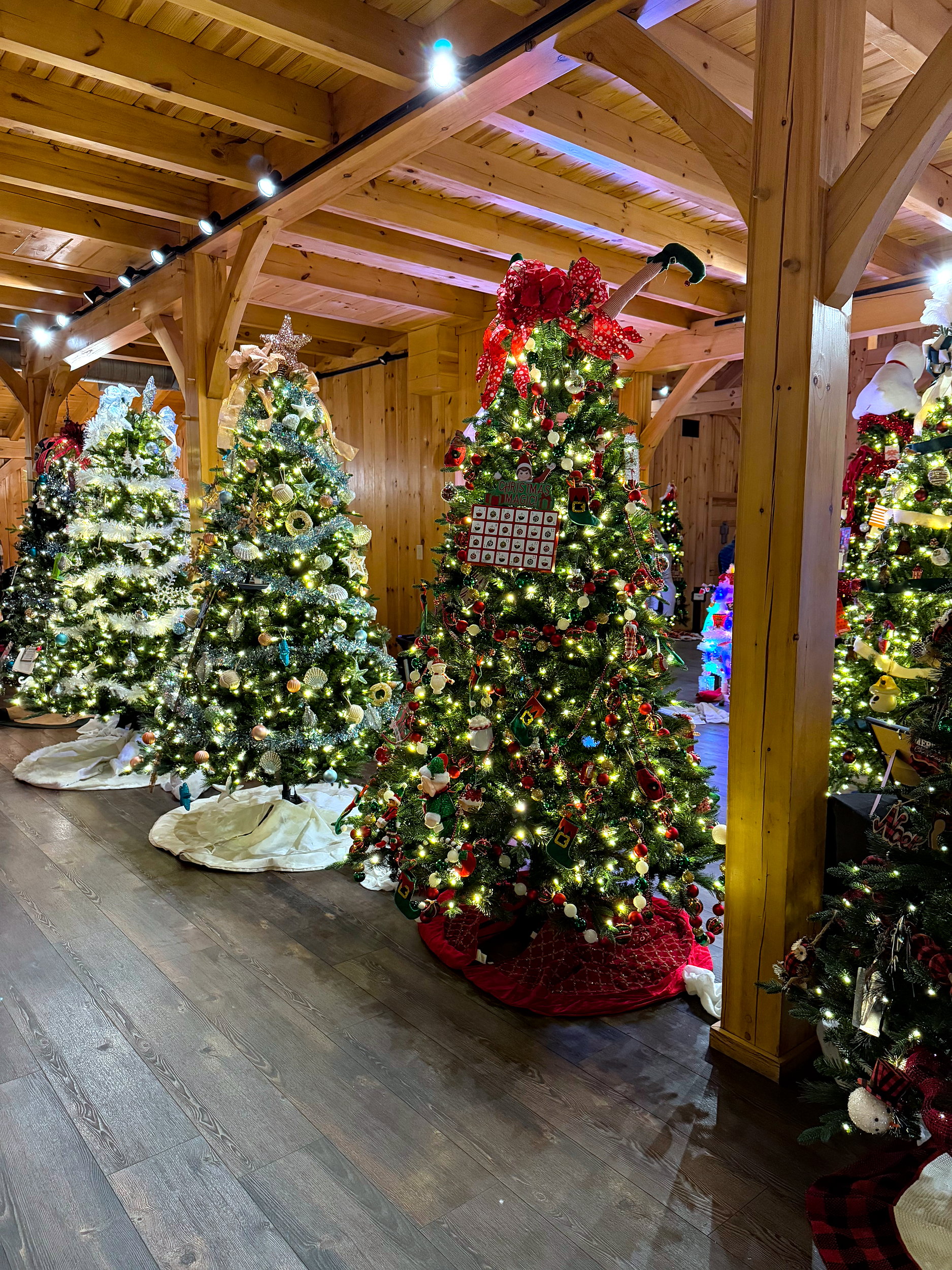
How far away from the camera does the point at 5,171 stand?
3.66 m

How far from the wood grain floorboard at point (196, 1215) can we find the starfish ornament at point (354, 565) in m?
2.31

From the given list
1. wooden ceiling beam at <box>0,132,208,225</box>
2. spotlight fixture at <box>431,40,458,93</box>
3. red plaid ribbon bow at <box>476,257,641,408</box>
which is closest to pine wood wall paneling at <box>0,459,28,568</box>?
wooden ceiling beam at <box>0,132,208,225</box>

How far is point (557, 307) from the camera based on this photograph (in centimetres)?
246

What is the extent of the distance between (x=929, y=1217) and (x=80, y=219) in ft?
17.1

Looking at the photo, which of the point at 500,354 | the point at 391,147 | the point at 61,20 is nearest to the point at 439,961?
the point at 500,354

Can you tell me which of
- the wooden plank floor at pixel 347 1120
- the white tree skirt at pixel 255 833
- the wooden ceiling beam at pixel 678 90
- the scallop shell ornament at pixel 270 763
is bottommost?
the wooden plank floor at pixel 347 1120

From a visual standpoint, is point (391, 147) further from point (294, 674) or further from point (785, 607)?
point (785, 607)

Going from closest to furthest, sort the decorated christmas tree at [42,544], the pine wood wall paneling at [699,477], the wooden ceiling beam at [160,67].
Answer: the wooden ceiling beam at [160,67] → the decorated christmas tree at [42,544] → the pine wood wall paneling at [699,477]

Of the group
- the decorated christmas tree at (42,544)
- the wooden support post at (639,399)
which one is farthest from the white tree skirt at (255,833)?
the wooden support post at (639,399)

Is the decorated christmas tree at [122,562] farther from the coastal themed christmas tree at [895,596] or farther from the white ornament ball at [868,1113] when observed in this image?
the white ornament ball at [868,1113]

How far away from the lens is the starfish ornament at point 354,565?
364 centimetres

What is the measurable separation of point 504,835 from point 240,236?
10.4 ft

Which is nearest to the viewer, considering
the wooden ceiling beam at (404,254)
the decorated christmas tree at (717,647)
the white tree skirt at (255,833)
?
the white tree skirt at (255,833)

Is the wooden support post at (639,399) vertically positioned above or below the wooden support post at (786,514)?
above
